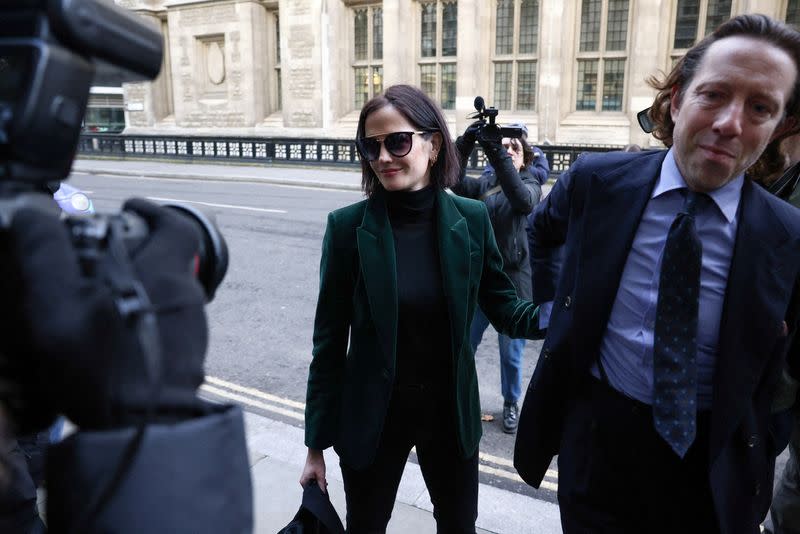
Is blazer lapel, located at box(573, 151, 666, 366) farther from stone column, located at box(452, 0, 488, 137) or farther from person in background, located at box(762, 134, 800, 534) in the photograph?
stone column, located at box(452, 0, 488, 137)

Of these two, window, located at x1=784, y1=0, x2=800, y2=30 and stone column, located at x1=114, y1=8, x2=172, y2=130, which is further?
stone column, located at x1=114, y1=8, x2=172, y2=130

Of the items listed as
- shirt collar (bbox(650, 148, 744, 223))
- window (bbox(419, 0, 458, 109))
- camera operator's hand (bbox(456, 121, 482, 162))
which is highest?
window (bbox(419, 0, 458, 109))

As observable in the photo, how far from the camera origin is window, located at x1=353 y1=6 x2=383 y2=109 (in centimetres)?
2138

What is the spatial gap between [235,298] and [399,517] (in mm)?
4080

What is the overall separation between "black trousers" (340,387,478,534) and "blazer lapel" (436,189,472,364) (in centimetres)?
24

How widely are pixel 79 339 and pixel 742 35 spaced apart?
5.53 ft

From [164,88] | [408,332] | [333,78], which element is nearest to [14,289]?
[408,332]

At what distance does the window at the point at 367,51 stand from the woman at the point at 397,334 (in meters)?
19.9

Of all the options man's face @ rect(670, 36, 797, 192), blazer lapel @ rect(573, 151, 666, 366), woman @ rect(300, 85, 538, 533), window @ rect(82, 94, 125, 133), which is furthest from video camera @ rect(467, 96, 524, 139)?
window @ rect(82, 94, 125, 133)

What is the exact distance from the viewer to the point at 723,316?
1.61 metres

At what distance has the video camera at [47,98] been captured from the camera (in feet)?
2.29

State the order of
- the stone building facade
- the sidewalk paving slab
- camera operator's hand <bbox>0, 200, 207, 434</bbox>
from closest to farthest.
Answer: camera operator's hand <bbox>0, 200, 207, 434</bbox>
the sidewalk paving slab
the stone building facade

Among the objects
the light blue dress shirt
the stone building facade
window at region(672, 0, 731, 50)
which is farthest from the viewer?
the stone building facade

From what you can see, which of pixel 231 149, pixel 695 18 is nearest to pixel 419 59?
pixel 231 149
